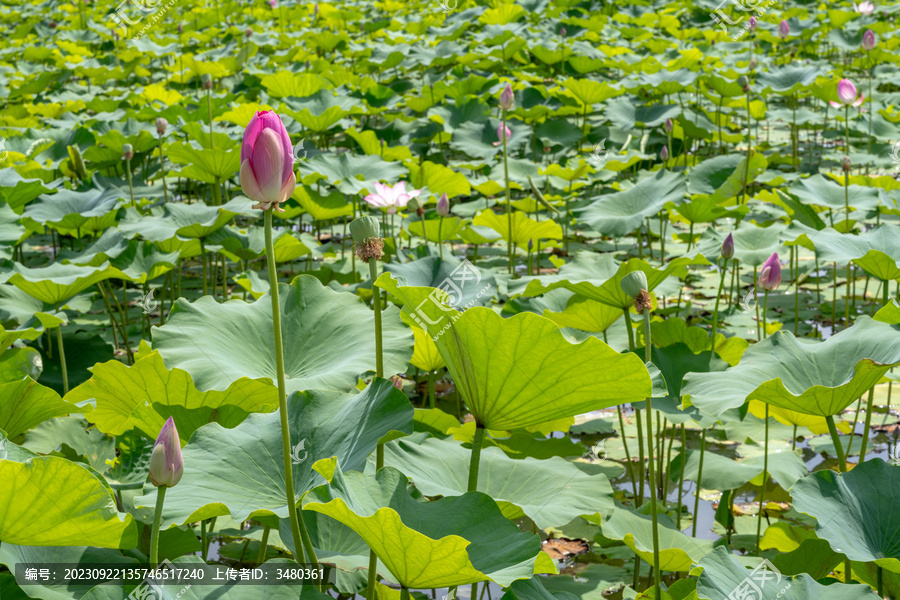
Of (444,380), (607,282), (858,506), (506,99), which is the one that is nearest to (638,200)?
(506,99)

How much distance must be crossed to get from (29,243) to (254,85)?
2378 mm

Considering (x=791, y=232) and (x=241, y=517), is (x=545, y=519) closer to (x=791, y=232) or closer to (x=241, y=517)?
(x=241, y=517)

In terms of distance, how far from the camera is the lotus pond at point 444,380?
1196 mm

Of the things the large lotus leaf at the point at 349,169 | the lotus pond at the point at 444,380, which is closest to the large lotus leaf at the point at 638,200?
the lotus pond at the point at 444,380

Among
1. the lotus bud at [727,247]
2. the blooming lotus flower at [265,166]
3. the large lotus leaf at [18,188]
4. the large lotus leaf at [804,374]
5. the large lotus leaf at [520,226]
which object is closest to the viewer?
the blooming lotus flower at [265,166]

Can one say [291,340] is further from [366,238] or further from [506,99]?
[506,99]

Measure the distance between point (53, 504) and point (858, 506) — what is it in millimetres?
1378

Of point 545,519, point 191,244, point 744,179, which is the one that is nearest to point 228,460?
point 545,519

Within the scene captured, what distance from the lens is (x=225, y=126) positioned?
A: 467 centimetres

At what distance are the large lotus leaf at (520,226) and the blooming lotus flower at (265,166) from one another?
2.19 metres

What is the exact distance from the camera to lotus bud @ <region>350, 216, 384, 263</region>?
1.33 m

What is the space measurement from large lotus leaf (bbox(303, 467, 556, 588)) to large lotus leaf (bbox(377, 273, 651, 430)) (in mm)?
190

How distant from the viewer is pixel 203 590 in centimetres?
112

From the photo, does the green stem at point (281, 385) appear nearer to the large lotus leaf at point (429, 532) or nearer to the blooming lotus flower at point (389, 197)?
the large lotus leaf at point (429, 532)
